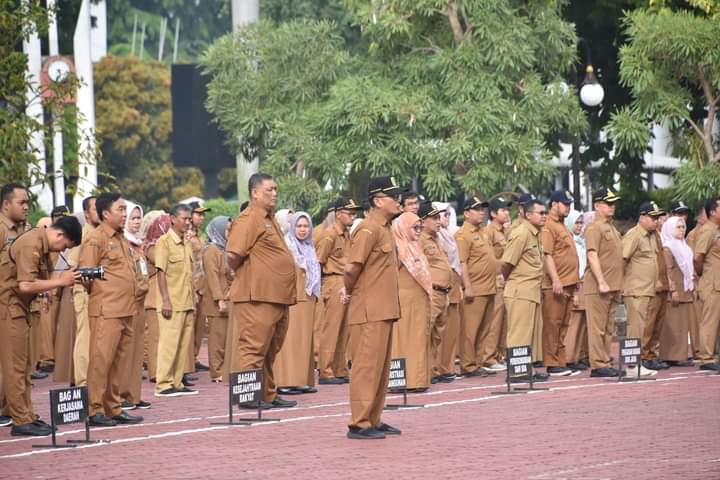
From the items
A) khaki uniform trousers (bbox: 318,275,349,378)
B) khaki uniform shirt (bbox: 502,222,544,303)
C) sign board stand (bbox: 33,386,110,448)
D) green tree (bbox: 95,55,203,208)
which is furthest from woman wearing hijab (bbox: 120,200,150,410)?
green tree (bbox: 95,55,203,208)

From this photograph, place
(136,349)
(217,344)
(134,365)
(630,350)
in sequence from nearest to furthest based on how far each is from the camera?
1. (136,349)
2. (134,365)
3. (630,350)
4. (217,344)

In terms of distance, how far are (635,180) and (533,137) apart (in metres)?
5.07

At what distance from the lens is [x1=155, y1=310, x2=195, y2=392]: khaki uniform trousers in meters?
18.1

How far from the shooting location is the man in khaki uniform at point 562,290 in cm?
2011

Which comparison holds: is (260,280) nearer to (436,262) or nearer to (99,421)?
→ (99,421)

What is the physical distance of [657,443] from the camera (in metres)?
13.1

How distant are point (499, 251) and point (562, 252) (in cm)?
189

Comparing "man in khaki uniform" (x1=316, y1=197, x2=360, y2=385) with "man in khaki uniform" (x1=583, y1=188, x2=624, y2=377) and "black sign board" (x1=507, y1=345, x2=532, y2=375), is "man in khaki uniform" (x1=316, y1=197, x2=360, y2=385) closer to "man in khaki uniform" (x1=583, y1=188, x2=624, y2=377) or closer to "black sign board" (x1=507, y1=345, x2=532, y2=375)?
"man in khaki uniform" (x1=583, y1=188, x2=624, y2=377)

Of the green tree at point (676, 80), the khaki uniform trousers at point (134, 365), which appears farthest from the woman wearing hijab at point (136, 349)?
the green tree at point (676, 80)

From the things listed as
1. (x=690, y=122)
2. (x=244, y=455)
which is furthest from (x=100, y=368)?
(x=690, y=122)

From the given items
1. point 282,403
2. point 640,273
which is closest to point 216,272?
point 282,403

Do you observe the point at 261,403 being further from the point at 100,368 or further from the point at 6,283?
the point at 6,283

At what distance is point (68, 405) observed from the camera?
13383mm

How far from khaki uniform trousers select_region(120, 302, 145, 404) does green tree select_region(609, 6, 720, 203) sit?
42.8ft
